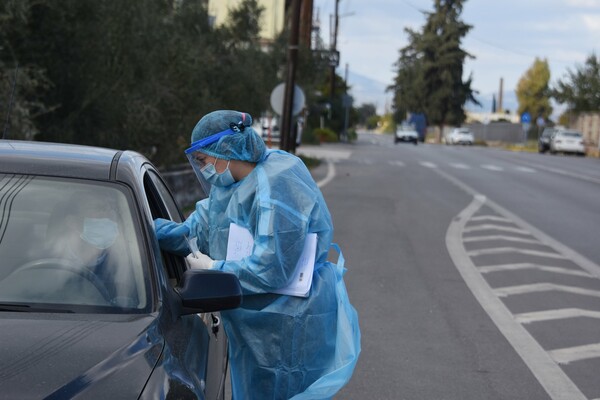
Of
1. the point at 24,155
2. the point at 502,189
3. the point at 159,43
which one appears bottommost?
the point at 502,189

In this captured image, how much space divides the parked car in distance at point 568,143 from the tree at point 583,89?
13636 millimetres

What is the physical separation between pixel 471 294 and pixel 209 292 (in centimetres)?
681

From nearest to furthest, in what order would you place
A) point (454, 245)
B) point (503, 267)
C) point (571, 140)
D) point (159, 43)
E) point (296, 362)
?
point (296, 362) < point (503, 267) < point (454, 245) < point (159, 43) < point (571, 140)

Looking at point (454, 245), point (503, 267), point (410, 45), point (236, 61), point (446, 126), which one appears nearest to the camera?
point (503, 267)

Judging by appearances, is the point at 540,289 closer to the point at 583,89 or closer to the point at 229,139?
the point at 229,139

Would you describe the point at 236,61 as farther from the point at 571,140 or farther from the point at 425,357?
the point at 571,140

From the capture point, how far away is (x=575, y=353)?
7.48m

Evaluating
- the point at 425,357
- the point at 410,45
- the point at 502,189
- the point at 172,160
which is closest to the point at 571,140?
the point at 502,189

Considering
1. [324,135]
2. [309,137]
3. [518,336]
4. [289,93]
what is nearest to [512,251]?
[518,336]

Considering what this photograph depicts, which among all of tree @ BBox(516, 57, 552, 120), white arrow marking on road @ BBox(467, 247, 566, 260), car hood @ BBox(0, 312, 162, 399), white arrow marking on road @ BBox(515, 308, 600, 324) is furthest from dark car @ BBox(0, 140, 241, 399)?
tree @ BBox(516, 57, 552, 120)

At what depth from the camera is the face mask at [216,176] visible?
3.82m

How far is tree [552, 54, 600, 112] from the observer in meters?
70.9

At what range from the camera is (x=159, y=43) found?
1648 cm

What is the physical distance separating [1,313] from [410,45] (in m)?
127
